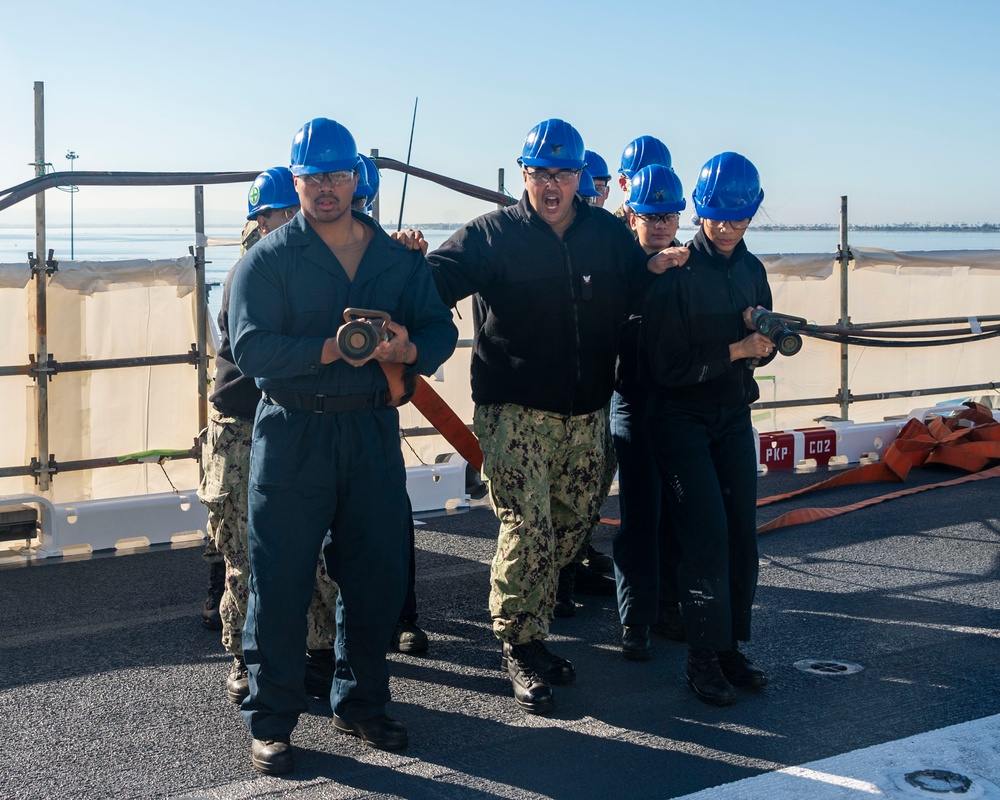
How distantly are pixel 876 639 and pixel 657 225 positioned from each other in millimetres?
2053

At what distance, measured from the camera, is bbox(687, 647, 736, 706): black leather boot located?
447cm

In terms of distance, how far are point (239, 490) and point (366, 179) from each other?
5.59 ft

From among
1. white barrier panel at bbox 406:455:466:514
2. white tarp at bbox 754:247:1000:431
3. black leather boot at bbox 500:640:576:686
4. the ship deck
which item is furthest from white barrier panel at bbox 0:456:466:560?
white tarp at bbox 754:247:1000:431

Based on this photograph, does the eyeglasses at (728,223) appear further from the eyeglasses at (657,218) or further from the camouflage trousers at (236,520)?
→ the camouflage trousers at (236,520)

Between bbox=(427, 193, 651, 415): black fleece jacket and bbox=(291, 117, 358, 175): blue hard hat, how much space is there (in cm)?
79

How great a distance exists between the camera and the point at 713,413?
473 cm

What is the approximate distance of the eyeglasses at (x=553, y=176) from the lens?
4.69 meters

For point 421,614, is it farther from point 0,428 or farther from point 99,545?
point 0,428

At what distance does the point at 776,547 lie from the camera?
6867 millimetres

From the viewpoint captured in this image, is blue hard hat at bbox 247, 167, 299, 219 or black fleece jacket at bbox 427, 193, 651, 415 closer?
black fleece jacket at bbox 427, 193, 651, 415

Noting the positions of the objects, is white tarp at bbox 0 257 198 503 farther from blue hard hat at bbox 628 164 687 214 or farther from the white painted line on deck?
the white painted line on deck

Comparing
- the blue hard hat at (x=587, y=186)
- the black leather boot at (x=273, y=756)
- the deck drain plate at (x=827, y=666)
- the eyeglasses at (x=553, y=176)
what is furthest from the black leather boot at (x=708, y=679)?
the blue hard hat at (x=587, y=186)

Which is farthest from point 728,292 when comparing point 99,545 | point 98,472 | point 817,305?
point 817,305

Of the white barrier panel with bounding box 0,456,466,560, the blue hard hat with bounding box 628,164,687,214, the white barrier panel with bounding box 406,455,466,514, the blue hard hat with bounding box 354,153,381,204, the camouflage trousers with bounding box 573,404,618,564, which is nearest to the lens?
the camouflage trousers with bounding box 573,404,618,564
